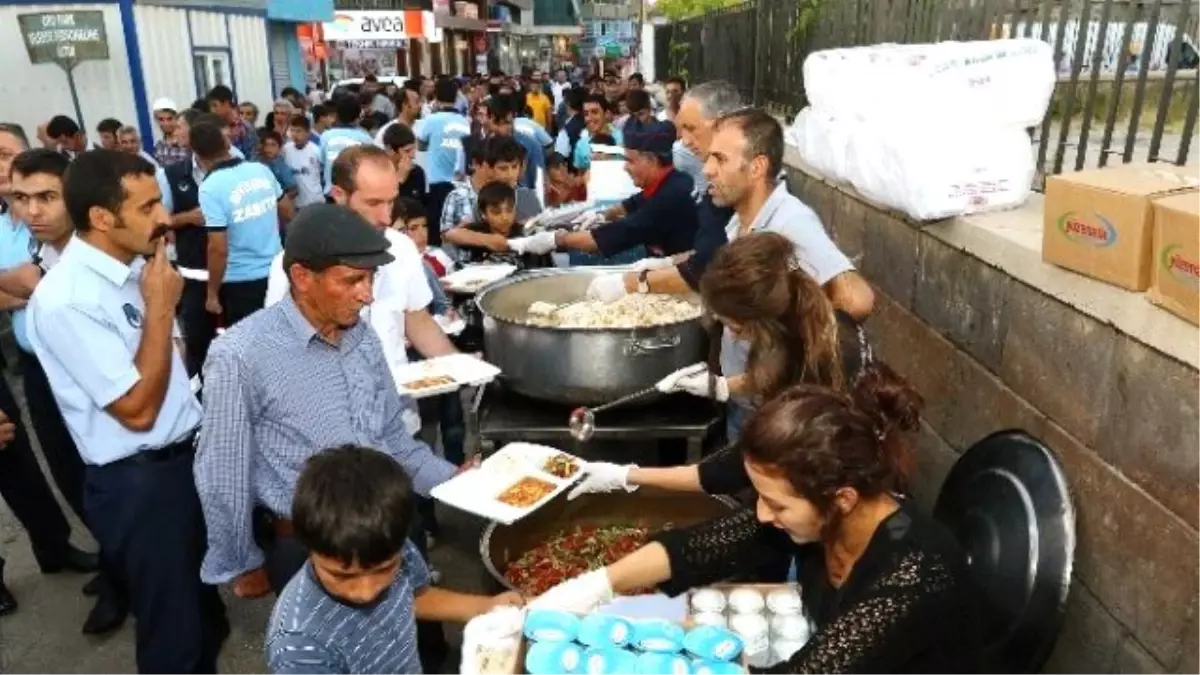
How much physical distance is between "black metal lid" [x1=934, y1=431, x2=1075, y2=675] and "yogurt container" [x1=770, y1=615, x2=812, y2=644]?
524 millimetres

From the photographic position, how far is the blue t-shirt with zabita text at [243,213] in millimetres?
5570

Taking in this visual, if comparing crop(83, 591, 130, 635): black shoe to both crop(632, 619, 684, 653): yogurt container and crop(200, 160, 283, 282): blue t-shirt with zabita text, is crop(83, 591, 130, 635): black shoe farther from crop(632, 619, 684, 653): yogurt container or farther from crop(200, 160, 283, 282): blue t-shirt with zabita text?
crop(632, 619, 684, 653): yogurt container

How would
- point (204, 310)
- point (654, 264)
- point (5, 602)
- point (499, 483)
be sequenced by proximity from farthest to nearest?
point (204, 310) → point (654, 264) → point (5, 602) → point (499, 483)

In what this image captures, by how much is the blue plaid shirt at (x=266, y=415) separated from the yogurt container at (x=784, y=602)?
1398 millimetres

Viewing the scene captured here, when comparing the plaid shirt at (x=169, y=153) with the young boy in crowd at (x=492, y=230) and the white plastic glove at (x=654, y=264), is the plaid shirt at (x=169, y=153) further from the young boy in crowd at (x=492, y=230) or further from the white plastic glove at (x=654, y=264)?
the white plastic glove at (x=654, y=264)

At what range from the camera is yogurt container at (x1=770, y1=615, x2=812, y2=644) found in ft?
8.70

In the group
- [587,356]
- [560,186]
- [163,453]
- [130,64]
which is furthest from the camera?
[130,64]

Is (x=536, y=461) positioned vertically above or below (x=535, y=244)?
below

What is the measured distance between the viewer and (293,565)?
98.3 inches

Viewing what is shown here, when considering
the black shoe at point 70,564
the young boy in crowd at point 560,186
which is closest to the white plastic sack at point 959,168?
the black shoe at point 70,564

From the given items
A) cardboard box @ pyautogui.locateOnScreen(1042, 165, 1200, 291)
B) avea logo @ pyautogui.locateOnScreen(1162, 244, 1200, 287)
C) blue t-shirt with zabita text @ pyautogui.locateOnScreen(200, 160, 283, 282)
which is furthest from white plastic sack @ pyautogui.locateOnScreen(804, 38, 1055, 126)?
blue t-shirt with zabita text @ pyautogui.locateOnScreen(200, 160, 283, 282)

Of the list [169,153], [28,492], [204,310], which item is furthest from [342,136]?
[28,492]

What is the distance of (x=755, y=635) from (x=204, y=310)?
5078 mm

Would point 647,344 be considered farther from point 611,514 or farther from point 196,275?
point 196,275
